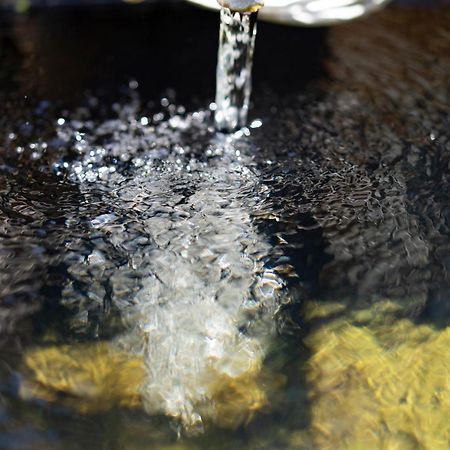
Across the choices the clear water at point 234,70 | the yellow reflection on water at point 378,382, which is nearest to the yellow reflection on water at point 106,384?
the yellow reflection on water at point 378,382

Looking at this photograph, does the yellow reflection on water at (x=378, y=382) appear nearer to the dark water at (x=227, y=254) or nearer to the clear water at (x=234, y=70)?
the dark water at (x=227, y=254)

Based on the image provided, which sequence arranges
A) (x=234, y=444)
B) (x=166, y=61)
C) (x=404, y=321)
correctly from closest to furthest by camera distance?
1. (x=234, y=444)
2. (x=404, y=321)
3. (x=166, y=61)

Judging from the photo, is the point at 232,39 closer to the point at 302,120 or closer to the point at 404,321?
the point at 302,120

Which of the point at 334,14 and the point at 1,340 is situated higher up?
the point at 334,14

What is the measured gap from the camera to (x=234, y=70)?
90.1 inches

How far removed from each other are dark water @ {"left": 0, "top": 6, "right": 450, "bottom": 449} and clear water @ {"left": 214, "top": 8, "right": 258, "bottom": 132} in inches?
3.0

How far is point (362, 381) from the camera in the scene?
1.29 m

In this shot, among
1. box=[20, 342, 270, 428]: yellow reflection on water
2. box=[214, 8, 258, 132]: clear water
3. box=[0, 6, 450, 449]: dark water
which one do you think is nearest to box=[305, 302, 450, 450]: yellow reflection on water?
box=[0, 6, 450, 449]: dark water

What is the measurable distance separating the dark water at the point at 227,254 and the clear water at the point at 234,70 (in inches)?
3.0

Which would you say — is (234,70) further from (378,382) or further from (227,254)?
(378,382)

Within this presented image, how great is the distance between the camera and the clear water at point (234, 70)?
220 centimetres

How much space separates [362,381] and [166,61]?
1755 millimetres

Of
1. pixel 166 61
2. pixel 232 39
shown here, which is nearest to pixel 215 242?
pixel 232 39

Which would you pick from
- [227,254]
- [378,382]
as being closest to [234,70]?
[227,254]
